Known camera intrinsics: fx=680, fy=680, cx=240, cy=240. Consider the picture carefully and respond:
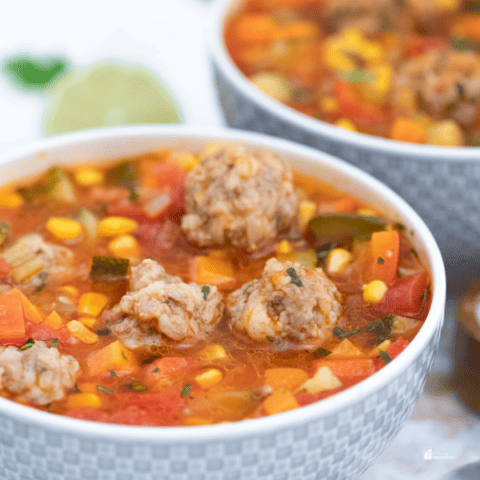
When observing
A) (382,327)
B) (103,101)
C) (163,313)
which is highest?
(163,313)

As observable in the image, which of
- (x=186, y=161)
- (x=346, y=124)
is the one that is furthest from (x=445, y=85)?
(x=186, y=161)

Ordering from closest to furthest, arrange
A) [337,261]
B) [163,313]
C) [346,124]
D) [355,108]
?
[163,313] < [337,261] < [346,124] < [355,108]

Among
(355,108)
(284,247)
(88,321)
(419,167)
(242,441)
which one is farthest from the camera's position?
(355,108)

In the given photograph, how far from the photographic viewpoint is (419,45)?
4.12 meters

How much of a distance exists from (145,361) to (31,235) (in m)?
0.82

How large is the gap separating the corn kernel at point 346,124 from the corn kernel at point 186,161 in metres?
0.78

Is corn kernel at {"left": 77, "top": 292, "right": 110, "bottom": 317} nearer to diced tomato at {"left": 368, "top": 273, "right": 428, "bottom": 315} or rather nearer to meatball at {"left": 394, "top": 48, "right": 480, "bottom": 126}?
diced tomato at {"left": 368, "top": 273, "right": 428, "bottom": 315}

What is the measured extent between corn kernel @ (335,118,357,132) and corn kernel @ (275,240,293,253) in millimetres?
885

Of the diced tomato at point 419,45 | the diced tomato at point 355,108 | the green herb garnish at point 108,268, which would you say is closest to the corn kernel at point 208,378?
the green herb garnish at point 108,268

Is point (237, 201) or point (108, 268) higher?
point (237, 201)

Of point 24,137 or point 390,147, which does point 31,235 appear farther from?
point 24,137

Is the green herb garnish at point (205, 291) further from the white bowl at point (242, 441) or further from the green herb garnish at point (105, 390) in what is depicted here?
the white bowl at point (242, 441)

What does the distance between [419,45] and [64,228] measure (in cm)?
253

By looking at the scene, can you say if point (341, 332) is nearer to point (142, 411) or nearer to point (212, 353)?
point (212, 353)
